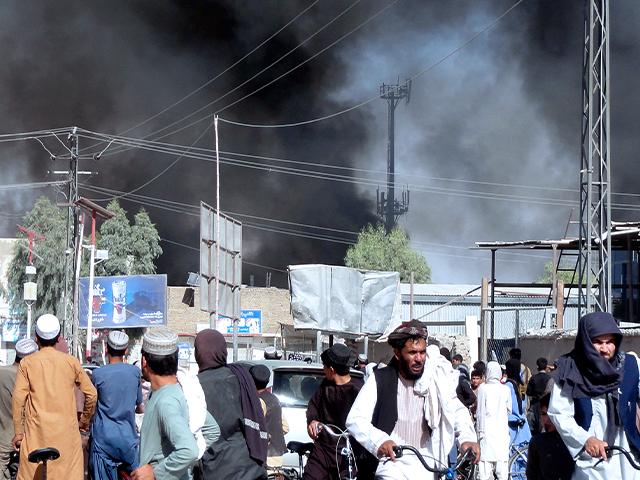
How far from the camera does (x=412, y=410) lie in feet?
17.8

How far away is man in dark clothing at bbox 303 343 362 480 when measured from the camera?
7.34 meters

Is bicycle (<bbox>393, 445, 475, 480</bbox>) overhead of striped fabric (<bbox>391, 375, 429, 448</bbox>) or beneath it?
beneath

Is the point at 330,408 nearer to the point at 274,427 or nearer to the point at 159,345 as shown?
the point at 274,427

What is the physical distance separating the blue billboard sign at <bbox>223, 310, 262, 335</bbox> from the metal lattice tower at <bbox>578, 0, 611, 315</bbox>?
4619 cm

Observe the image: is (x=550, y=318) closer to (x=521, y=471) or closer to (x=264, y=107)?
(x=521, y=471)

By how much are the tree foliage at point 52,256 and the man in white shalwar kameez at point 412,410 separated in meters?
A: 48.8

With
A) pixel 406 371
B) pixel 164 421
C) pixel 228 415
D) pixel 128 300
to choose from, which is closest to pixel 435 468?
pixel 406 371

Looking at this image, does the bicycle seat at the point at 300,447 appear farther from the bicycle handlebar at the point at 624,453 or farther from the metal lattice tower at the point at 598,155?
the metal lattice tower at the point at 598,155

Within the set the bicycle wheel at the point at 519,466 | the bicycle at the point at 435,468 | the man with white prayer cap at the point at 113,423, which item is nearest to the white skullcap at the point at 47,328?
the man with white prayer cap at the point at 113,423

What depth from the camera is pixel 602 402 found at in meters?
5.09

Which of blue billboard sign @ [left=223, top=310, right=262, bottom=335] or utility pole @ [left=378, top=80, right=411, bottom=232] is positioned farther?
utility pole @ [left=378, top=80, right=411, bottom=232]

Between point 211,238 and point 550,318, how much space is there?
987cm

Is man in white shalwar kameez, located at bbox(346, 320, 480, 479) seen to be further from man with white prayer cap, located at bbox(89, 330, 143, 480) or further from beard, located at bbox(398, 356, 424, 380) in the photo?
man with white prayer cap, located at bbox(89, 330, 143, 480)

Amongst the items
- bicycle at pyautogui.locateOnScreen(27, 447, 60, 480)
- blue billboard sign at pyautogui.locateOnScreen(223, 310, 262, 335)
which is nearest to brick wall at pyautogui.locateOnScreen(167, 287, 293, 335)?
blue billboard sign at pyautogui.locateOnScreen(223, 310, 262, 335)
